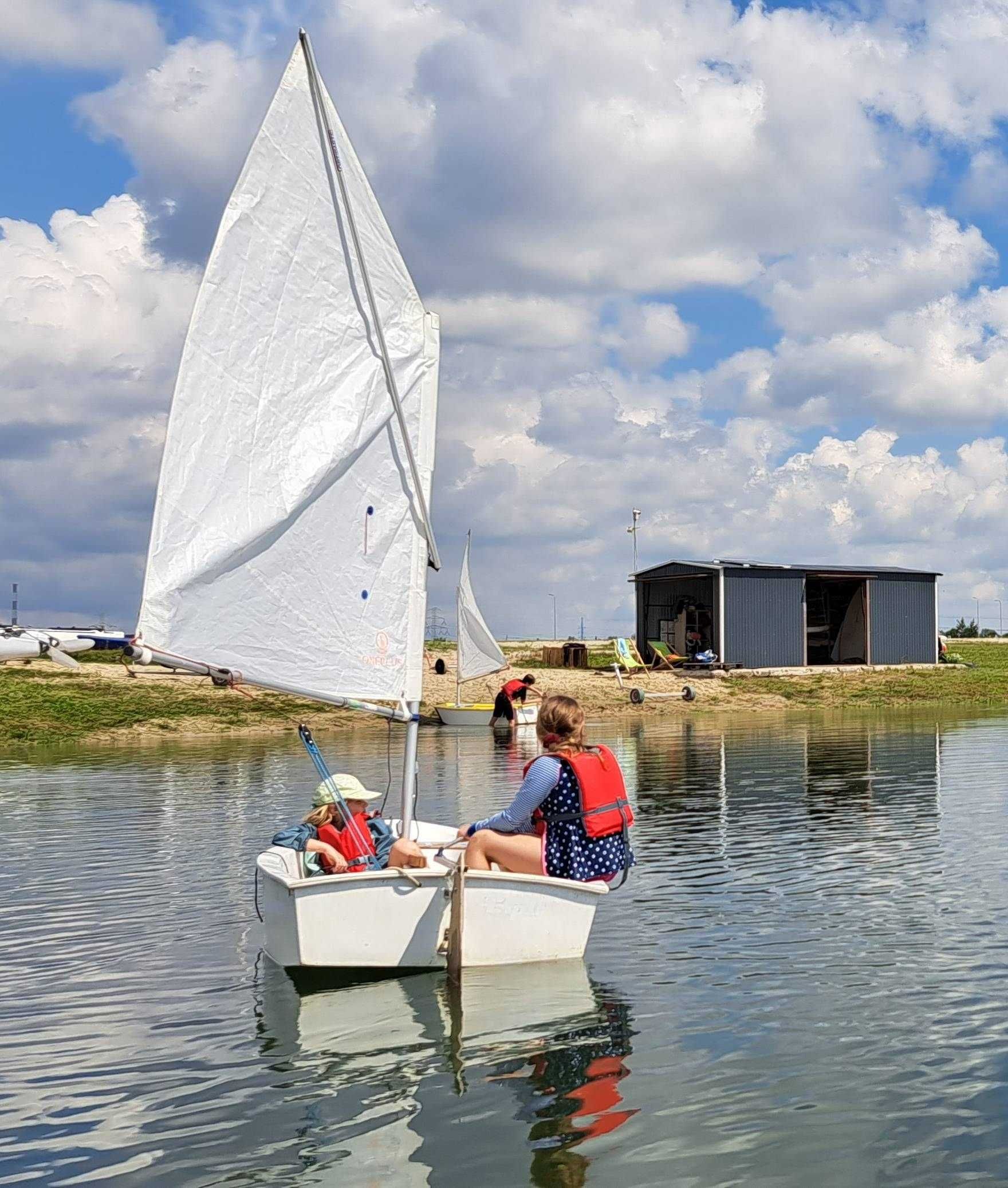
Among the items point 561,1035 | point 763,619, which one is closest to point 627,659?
point 763,619

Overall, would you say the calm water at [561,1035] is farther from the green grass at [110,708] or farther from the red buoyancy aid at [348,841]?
the green grass at [110,708]

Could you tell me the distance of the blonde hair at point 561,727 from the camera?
11.2 metres

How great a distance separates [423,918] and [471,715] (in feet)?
109

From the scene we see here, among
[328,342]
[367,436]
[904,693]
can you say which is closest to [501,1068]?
[367,436]

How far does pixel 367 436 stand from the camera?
12.3 meters

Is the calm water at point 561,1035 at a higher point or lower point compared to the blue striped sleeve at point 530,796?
lower

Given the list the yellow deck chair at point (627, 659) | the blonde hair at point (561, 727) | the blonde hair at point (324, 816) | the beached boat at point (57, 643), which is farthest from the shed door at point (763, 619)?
the blonde hair at point (561, 727)

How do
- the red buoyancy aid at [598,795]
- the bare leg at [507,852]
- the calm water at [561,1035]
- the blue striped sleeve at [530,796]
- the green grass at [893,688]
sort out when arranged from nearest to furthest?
the calm water at [561,1035] → the blue striped sleeve at [530,796] → the red buoyancy aid at [598,795] → the bare leg at [507,852] → the green grass at [893,688]

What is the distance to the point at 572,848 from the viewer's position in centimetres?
1134

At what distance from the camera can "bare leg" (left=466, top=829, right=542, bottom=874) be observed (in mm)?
11258

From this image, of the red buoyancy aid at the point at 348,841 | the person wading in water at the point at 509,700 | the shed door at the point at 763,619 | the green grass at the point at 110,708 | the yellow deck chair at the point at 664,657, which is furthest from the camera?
the shed door at the point at 763,619

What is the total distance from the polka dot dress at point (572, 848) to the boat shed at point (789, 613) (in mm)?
45742

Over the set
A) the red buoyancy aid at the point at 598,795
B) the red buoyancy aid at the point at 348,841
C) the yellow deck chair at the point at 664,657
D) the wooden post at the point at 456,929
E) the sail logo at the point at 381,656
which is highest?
the yellow deck chair at the point at 664,657

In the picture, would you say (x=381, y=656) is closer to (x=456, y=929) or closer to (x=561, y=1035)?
(x=456, y=929)
